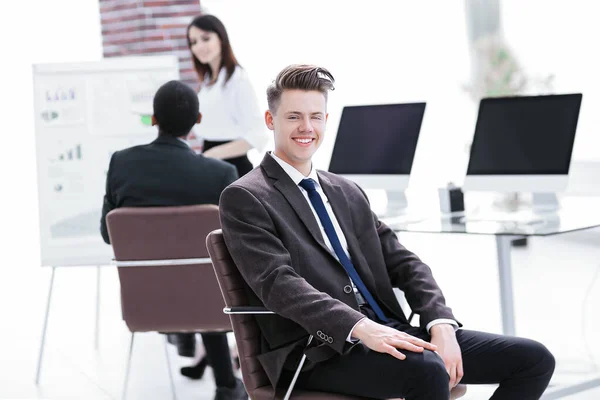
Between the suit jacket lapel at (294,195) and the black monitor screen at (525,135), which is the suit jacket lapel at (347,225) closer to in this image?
the suit jacket lapel at (294,195)

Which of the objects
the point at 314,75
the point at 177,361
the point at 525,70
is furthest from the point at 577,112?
the point at 525,70

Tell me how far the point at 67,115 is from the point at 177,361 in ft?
4.44

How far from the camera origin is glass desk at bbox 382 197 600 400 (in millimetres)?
3305

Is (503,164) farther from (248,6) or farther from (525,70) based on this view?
(248,6)

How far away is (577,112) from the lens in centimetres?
389

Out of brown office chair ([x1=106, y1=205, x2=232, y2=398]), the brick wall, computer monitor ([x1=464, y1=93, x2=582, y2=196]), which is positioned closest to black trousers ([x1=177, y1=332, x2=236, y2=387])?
brown office chair ([x1=106, y1=205, x2=232, y2=398])

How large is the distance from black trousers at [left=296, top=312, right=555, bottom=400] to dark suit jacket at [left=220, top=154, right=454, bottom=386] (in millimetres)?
58

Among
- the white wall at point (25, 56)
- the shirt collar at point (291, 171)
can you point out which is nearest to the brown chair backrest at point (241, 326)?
the shirt collar at point (291, 171)

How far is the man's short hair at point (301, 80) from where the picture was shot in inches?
93.2

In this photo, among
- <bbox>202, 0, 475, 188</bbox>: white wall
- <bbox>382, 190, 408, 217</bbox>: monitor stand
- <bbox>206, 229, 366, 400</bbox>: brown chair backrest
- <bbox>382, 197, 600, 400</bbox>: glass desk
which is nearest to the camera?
<bbox>206, 229, 366, 400</bbox>: brown chair backrest

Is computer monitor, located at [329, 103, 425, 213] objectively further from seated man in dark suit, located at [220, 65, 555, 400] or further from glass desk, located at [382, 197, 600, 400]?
seated man in dark suit, located at [220, 65, 555, 400]

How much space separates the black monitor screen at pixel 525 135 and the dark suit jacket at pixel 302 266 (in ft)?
5.25

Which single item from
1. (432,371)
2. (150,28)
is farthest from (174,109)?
(150,28)

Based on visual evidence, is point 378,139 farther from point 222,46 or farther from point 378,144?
point 222,46
